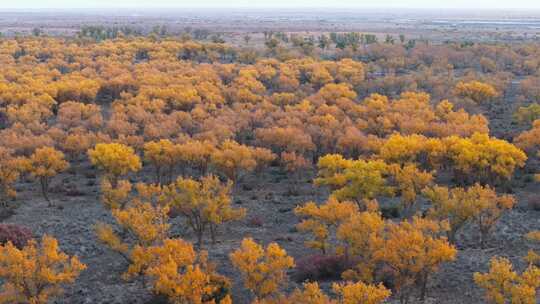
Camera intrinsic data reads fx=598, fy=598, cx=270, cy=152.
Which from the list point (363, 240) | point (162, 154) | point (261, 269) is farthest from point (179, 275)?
point (162, 154)

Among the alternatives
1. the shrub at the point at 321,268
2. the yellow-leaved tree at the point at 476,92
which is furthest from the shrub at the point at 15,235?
the yellow-leaved tree at the point at 476,92

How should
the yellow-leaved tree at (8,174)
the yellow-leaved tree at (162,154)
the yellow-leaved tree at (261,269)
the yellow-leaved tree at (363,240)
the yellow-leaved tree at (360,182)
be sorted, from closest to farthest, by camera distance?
the yellow-leaved tree at (261,269)
the yellow-leaved tree at (363,240)
the yellow-leaved tree at (360,182)
the yellow-leaved tree at (8,174)
the yellow-leaved tree at (162,154)

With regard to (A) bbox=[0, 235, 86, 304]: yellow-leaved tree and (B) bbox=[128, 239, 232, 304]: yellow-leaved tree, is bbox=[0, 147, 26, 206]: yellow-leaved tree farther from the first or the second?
(B) bbox=[128, 239, 232, 304]: yellow-leaved tree

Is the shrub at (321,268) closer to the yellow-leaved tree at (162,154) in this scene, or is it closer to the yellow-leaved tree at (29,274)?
the yellow-leaved tree at (29,274)

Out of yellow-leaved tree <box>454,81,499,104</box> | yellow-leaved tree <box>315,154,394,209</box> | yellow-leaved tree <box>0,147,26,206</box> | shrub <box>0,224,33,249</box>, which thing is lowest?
shrub <box>0,224,33,249</box>

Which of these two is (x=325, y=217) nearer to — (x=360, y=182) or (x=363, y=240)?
(x=363, y=240)

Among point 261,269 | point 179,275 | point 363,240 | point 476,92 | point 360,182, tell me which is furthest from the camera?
point 476,92

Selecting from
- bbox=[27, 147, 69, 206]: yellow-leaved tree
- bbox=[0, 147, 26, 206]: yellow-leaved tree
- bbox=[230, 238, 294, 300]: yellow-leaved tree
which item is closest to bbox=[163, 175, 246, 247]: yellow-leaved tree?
bbox=[230, 238, 294, 300]: yellow-leaved tree

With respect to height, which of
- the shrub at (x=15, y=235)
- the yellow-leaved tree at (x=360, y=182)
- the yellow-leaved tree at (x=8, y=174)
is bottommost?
the shrub at (x=15, y=235)
